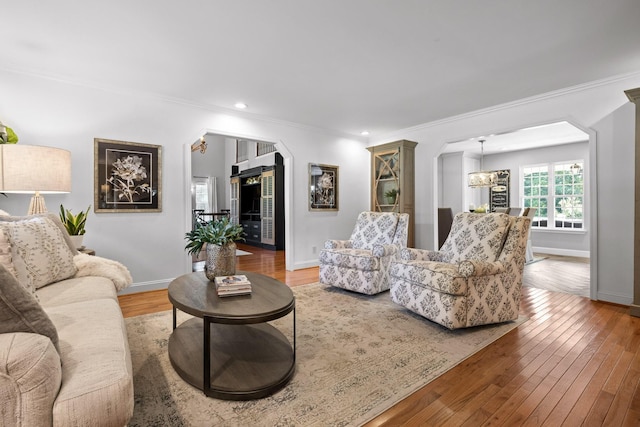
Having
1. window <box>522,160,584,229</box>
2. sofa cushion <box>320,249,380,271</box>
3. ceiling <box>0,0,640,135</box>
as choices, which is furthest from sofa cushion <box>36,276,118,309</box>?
window <box>522,160,584,229</box>

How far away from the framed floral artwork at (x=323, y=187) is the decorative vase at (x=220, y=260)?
10.4 feet

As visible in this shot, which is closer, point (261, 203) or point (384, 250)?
point (384, 250)

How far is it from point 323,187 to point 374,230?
170 centimetres

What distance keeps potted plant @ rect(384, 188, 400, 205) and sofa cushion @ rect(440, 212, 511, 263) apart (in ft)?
7.00

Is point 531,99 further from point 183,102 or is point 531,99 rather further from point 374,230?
point 183,102

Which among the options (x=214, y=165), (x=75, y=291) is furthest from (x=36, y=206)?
(x=214, y=165)

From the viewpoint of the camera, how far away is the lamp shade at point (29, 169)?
2.40m

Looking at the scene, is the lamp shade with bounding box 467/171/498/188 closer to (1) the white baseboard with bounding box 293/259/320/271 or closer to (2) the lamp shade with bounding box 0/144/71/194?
(1) the white baseboard with bounding box 293/259/320/271

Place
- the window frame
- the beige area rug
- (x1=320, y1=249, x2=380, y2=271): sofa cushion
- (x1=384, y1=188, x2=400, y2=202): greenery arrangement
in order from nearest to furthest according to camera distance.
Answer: the beige area rug < (x1=320, y1=249, x2=380, y2=271): sofa cushion < (x1=384, y1=188, x2=400, y2=202): greenery arrangement < the window frame

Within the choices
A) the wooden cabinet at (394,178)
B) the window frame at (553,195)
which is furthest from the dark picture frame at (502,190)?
the wooden cabinet at (394,178)

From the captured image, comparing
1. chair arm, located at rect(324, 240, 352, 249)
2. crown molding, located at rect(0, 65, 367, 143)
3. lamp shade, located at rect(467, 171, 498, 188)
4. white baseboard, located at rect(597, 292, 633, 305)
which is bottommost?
white baseboard, located at rect(597, 292, 633, 305)

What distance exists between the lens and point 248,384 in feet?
5.62

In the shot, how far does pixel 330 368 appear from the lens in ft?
6.56

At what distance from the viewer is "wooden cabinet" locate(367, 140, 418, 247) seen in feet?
17.4
